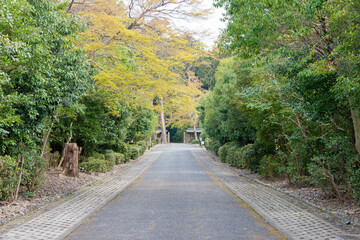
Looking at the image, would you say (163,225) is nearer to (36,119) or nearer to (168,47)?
(36,119)

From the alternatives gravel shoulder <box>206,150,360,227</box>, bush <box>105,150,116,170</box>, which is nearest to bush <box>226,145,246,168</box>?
gravel shoulder <box>206,150,360,227</box>

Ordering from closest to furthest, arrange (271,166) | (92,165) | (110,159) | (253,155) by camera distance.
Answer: (271,166) → (253,155) → (92,165) → (110,159)

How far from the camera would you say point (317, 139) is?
9.93 m

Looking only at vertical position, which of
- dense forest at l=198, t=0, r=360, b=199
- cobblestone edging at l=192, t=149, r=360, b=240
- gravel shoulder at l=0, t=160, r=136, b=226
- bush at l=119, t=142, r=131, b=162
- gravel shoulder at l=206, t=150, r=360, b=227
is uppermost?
dense forest at l=198, t=0, r=360, b=199

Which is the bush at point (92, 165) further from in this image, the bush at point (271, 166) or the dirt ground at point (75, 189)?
the bush at point (271, 166)

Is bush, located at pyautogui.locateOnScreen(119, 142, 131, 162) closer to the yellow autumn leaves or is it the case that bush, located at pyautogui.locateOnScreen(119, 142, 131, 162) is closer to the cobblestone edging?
the yellow autumn leaves

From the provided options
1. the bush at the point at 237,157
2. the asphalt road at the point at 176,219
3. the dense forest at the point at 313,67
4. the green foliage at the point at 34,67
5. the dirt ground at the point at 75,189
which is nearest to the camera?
the asphalt road at the point at 176,219

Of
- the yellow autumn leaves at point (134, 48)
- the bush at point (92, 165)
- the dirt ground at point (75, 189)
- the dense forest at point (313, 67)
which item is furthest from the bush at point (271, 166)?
the bush at point (92, 165)

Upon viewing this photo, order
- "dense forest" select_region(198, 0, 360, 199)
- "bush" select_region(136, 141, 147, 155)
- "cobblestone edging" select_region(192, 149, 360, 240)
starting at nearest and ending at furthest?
"cobblestone edging" select_region(192, 149, 360, 240) → "dense forest" select_region(198, 0, 360, 199) → "bush" select_region(136, 141, 147, 155)

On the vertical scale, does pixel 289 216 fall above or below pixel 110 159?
below

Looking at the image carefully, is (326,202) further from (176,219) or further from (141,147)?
(141,147)

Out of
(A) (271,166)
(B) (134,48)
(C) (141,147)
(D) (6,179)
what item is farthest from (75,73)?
(C) (141,147)

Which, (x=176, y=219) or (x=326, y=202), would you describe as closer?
(x=176, y=219)

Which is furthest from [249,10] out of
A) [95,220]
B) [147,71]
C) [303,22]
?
[147,71]
